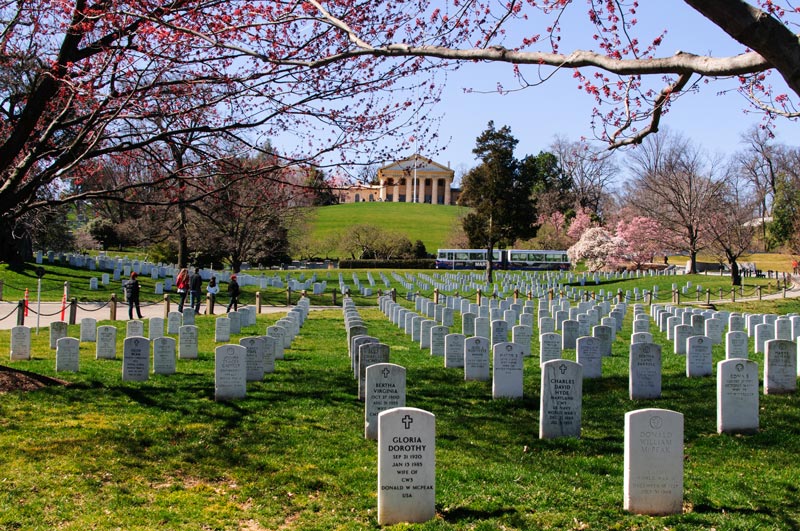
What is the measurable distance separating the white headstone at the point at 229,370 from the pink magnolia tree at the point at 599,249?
59.9 m

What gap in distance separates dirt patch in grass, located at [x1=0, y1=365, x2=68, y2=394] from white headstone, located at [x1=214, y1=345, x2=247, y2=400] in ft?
8.92

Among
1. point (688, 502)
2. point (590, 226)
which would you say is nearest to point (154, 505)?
point (688, 502)

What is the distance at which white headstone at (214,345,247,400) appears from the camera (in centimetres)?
1061

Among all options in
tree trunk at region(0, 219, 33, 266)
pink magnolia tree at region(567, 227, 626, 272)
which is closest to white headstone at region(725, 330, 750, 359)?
tree trunk at region(0, 219, 33, 266)

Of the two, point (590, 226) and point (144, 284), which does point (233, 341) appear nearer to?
point (144, 284)

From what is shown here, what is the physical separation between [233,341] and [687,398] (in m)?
11.4

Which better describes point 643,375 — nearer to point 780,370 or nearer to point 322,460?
point 780,370

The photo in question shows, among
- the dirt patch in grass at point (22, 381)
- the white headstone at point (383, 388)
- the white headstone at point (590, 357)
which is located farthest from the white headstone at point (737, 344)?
the dirt patch in grass at point (22, 381)

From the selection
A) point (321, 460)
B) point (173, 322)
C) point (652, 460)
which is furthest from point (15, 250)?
point (652, 460)

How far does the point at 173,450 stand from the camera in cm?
818

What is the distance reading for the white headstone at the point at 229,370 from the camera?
10.6 meters

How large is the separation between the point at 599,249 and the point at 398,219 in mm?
51003

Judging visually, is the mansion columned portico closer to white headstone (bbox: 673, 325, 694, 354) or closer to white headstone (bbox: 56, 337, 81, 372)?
white headstone (bbox: 673, 325, 694, 354)

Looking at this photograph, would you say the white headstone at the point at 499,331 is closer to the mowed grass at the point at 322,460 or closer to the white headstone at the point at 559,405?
the mowed grass at the point at 322,460
